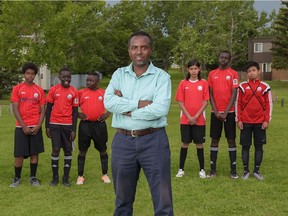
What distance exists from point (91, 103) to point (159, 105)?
369 centimetres

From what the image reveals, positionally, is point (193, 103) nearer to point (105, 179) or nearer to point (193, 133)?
point (193, 133)

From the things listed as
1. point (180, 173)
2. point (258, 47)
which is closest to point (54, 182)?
point (180, 173)

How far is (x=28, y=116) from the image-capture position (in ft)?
26.3

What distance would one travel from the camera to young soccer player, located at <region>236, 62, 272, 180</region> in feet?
28.0

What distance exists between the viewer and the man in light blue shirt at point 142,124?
15.9ft

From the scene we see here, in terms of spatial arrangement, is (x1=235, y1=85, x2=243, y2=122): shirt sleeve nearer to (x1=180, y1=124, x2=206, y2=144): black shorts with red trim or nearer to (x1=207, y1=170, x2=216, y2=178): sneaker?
(x1=180, y1=124, x2=206, y2=144): black shorts with red trim

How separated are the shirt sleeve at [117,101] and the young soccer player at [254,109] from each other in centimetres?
407

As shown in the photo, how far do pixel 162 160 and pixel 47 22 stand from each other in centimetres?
2724

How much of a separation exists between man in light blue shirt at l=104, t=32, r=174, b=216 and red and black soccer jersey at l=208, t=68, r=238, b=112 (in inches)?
153

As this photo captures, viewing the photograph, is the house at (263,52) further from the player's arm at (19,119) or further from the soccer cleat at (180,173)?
the player's arm at (19,119)

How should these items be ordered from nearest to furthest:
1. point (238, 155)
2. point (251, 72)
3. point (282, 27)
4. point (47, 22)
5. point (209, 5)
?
1. point (251, 72)
2. point (238, 155)
3. point (47, 22)
4. point (282, 27)
5. point (209, 5)

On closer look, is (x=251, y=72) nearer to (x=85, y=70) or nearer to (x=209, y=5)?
(x=85, y=70)

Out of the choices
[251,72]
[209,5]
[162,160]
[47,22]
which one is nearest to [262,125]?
[251,72]

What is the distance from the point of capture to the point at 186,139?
880cm
